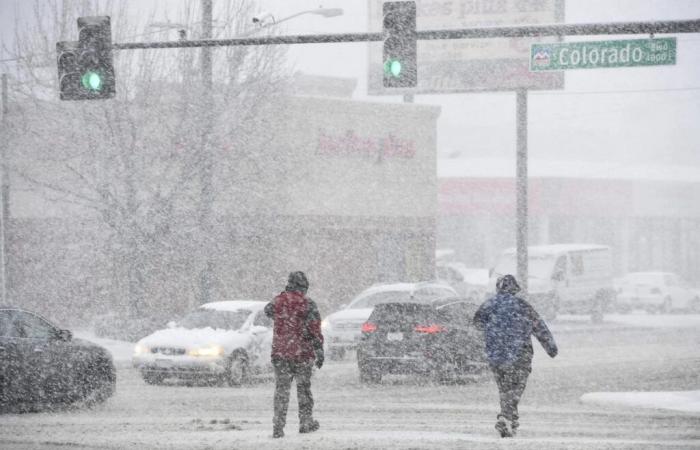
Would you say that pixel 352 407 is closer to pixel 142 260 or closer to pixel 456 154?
pixel 142 260

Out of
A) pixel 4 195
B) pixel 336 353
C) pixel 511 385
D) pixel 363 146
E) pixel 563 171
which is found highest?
pixel 563 171

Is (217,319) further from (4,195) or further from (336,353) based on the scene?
(4,195)

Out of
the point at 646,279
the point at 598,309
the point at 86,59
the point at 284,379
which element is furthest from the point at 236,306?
the point at 646,279

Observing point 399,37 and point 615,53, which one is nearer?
point 399,37

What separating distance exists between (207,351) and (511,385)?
26.5 ft

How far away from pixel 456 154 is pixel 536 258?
97.4 ft

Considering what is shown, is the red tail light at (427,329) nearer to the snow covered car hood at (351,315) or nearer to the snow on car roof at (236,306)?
the snow on car roof at (236,306)

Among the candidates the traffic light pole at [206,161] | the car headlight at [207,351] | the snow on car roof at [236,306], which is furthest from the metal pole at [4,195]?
the car headlight at [207,351]

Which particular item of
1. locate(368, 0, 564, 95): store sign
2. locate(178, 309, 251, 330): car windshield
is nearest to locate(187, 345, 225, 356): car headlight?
locate(178, 309, 251, 330): car windshield

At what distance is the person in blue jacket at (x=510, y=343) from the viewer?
12.0 metres

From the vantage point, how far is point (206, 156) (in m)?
26.5

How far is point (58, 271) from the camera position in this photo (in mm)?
32500

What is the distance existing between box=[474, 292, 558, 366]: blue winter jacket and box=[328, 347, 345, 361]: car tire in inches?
489

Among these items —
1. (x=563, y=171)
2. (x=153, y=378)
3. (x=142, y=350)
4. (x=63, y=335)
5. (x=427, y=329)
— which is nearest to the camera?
(x=63, y=335)
